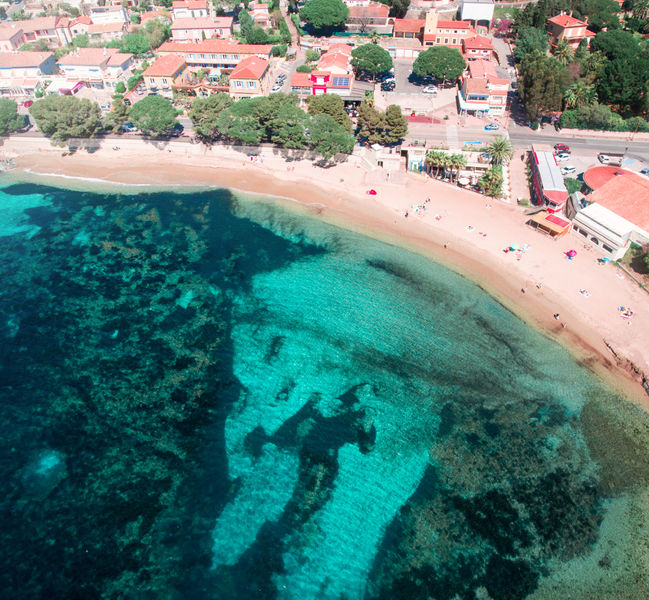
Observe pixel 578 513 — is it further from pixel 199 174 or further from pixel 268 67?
pixel 268 67

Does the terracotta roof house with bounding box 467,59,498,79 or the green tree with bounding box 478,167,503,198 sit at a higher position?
the terracotta roof house with bounding box 467,59,498,79

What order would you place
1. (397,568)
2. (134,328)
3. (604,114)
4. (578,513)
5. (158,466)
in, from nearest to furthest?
(397,568) < (578,513) < (158,466) < (134,328) < (604,114)

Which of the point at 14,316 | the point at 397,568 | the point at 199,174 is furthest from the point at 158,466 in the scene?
the point at 199,174

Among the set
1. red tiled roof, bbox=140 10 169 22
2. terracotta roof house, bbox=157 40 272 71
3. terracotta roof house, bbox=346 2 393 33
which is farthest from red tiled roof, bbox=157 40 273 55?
red tiled roof, bbox=140 10 169 22

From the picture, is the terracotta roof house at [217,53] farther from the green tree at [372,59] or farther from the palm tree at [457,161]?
the palm tree at [457,161]

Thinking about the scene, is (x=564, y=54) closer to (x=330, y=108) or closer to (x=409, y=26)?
(x=409, y=26)

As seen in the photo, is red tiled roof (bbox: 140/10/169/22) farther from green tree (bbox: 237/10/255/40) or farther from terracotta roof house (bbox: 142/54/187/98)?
terracotta roof house (bbox: 142/54/187/98)
